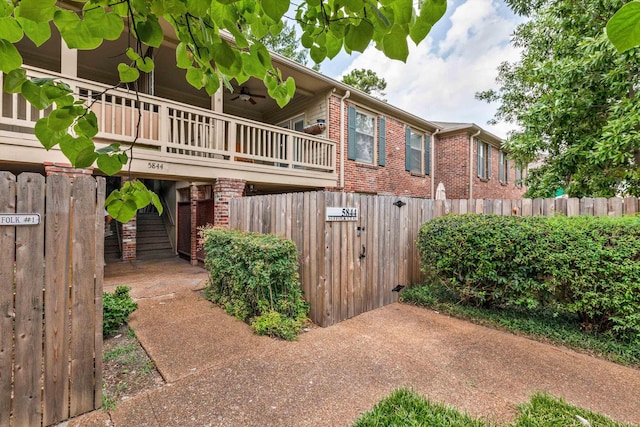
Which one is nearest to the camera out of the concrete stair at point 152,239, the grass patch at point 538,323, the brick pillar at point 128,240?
the grass patch at point 538,323

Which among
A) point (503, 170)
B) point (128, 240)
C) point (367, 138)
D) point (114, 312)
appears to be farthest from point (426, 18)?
point (503, 170)

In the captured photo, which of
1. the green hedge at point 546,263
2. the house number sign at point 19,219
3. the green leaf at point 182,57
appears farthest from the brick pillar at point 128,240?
the green leaf at point 182,57

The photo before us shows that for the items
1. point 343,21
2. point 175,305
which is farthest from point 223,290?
point 343,21

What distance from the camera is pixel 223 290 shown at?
512 cm

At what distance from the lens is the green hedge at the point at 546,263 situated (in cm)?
348

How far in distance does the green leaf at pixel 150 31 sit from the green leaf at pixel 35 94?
408 millimetres

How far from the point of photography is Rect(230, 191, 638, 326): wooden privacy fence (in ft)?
14.2

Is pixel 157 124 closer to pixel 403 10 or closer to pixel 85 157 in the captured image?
pixel 85 157

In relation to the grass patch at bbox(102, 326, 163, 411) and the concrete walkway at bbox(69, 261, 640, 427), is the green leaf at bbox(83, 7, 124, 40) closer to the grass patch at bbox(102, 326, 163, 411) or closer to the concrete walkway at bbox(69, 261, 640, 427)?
the concrete walkway at bbox(69, 261, 640, 427)

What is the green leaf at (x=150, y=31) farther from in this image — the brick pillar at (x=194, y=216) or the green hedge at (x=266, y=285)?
the brick pillar at (x=194, y=216)

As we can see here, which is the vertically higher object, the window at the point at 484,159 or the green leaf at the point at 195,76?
the window at the point at 484,159

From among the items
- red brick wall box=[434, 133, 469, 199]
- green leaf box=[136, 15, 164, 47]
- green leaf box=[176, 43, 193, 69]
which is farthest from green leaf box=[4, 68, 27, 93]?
red brick wall box=[434, 133, 469, 199]

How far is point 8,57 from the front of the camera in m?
1.00

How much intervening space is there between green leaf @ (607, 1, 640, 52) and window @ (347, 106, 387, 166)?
891cm
